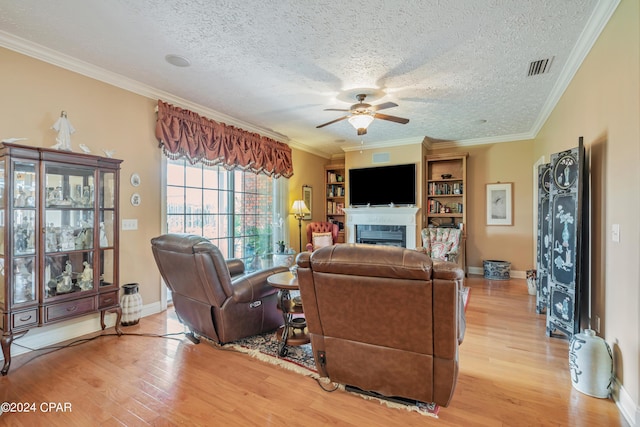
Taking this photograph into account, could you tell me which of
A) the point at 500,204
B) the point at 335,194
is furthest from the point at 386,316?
the point at 335,194

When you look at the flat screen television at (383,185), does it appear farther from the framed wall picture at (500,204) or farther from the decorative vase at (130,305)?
the decorative vase at (130,305)

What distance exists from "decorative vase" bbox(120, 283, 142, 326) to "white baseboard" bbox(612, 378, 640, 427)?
4065 millimetres

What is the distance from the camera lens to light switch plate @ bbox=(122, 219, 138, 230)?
342 centimetres

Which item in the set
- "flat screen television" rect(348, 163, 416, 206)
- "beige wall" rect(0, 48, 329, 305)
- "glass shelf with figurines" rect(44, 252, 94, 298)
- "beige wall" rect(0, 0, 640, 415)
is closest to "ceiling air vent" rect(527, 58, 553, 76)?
"beige wall" rect(0, 0, 640, 415)

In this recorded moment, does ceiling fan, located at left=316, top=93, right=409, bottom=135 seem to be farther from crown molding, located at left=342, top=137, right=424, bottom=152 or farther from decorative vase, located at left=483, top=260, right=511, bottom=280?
decorative vase, located at left=483, top=260, right=511, bottom=280

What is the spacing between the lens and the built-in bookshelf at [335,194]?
24.1ft

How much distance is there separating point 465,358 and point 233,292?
202cm

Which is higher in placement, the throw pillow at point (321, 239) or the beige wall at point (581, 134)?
the beige wall at point (581, 134)

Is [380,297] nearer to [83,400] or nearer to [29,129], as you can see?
[83,400]

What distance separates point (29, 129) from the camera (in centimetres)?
274

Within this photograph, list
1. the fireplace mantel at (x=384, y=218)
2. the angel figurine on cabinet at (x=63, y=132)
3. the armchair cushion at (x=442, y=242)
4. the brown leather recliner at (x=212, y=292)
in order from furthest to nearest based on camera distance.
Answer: the fireplace mantel at (x=384, y=218) < the armchair cushion at (x=442, y=242) < the angel figurine on cabinet at (x=63, y=132) < the brown leather recliner at (x=212, y=292)

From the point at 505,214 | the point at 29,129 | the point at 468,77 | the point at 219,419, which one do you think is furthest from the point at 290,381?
the point at 505,214

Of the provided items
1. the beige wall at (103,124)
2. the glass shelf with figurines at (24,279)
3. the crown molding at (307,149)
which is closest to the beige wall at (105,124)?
the beige wall at (103,124)

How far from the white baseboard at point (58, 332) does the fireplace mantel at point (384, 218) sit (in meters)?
4.48
